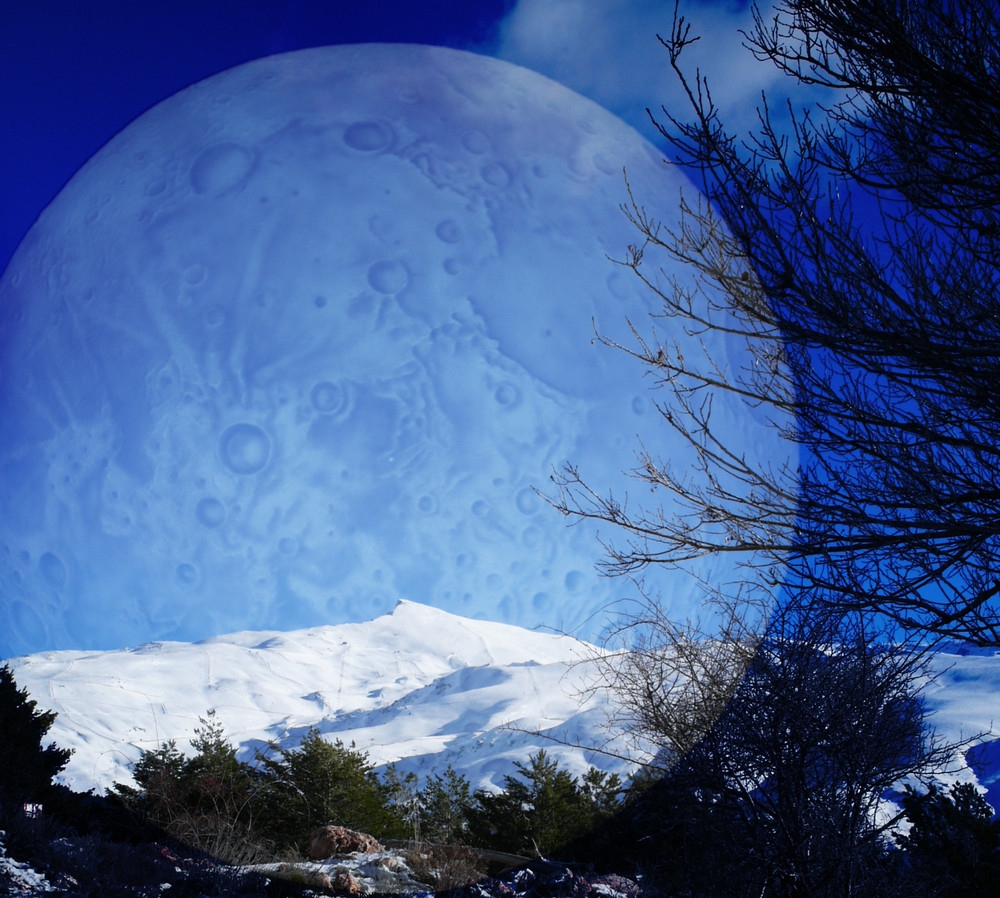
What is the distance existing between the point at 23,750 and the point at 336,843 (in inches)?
244

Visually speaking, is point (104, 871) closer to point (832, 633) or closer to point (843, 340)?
point (843, 340)

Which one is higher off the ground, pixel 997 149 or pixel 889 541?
pixel 997 149

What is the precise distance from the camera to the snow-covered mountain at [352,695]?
17188 millimetres

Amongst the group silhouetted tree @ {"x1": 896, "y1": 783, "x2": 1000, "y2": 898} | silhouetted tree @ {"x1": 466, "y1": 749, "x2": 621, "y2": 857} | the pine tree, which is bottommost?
silhouetted tree @ {"x1": 466, "y1": 749, "x2": 621, "y2": 857}

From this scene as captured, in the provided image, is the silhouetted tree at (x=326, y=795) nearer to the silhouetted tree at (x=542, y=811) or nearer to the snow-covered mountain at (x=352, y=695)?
the snow-covered mountain at (x=352, y=695)

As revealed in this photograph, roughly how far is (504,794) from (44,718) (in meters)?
9.31

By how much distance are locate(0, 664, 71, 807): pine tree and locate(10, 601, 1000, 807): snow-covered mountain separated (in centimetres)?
238

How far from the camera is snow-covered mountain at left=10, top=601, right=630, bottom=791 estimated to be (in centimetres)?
1719

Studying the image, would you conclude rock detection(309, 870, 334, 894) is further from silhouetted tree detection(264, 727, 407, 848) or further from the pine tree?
the pine tree

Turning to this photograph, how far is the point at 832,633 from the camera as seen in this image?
6965mm

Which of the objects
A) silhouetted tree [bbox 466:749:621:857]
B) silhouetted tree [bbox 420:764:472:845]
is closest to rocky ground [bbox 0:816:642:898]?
silhouetted tree [bbox 420:764:472:845]

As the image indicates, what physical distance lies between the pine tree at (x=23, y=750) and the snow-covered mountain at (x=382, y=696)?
238cm

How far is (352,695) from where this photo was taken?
65375 mm

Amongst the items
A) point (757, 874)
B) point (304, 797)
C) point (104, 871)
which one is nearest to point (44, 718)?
point (304, 797)
